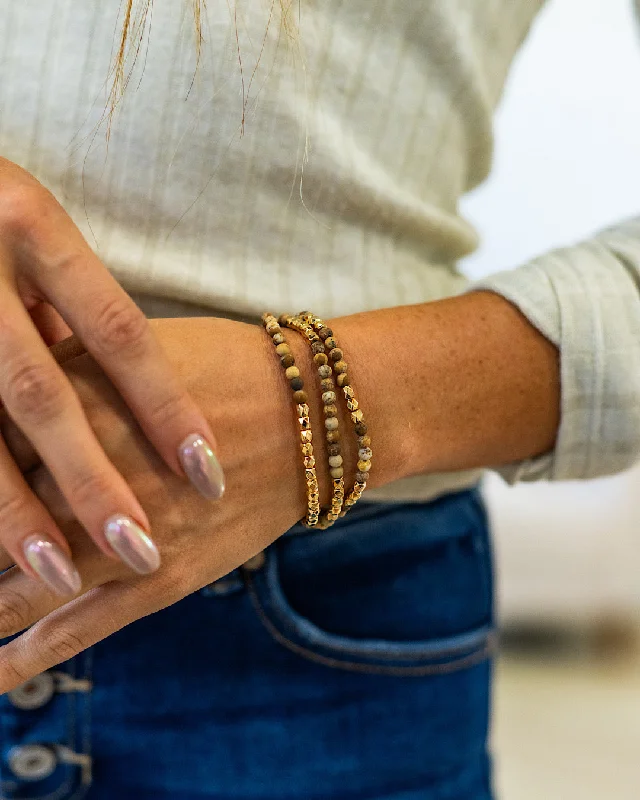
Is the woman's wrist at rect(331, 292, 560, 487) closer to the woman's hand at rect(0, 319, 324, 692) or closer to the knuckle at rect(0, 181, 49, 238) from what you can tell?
the woman's hand at rect(0, 319, 324, 692)

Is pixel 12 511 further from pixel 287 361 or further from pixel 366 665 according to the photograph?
pixel 366 665

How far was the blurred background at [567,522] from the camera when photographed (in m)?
1.65

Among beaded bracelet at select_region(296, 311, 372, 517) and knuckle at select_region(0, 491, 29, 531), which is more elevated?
beaded bracelet at select_region(296, 311, 372, 517)

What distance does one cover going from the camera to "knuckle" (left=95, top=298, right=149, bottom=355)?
0.40 metres

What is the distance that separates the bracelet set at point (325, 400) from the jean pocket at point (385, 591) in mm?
144

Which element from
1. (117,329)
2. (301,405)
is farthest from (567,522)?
(117,329)

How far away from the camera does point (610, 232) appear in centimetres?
63

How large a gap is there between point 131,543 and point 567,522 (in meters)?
1.68

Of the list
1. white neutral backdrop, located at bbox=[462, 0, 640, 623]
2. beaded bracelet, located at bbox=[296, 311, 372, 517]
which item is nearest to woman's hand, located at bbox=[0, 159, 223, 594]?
beaded bracelet, located at bbox=[296, 311, 372, 517]

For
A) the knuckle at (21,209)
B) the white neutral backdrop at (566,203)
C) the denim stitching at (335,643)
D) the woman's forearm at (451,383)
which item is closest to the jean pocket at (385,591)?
the denim stitching at (335,643)

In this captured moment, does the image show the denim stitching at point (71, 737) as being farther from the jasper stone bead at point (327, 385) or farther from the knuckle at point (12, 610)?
the jasper stone bead at point (327, 385)

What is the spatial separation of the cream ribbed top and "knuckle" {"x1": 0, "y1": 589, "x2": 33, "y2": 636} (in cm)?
24

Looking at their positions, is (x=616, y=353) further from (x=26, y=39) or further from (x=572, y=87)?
(x=572, y=87)

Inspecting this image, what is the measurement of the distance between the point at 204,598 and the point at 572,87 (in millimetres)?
1537
